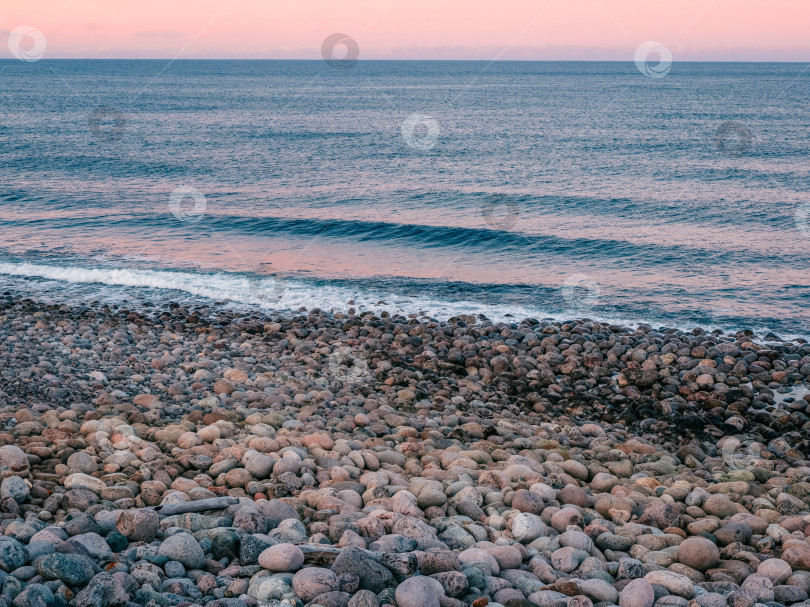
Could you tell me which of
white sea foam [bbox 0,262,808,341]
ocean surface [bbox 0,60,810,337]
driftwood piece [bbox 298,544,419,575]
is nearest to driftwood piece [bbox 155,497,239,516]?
driftwood piece [bbox 298,544,419,575]

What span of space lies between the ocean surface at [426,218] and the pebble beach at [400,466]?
3122 mm

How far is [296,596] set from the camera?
4.18m

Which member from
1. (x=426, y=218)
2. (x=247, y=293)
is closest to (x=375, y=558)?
(x=247, y=293)

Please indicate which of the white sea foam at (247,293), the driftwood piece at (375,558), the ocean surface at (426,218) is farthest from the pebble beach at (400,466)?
the ocean surface at (426,218)

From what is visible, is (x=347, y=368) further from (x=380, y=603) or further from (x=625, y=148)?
(x=625, y=148)

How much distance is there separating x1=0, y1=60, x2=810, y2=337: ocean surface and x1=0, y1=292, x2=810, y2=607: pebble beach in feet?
10.2

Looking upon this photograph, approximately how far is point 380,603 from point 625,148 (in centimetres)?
3905

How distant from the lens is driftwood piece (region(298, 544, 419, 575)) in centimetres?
445

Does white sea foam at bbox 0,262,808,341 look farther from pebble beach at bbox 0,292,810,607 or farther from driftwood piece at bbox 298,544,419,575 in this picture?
driftwood piece at bbox 298,544,419,575

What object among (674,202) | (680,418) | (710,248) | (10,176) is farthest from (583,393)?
(10,176)

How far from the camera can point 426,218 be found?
23906 millimetres

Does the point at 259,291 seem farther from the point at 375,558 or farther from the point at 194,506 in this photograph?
the point at 375,558

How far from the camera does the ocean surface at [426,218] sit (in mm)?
15844

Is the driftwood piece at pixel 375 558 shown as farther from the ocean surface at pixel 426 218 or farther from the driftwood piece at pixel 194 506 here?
the ocean surface at pixel 426 218
